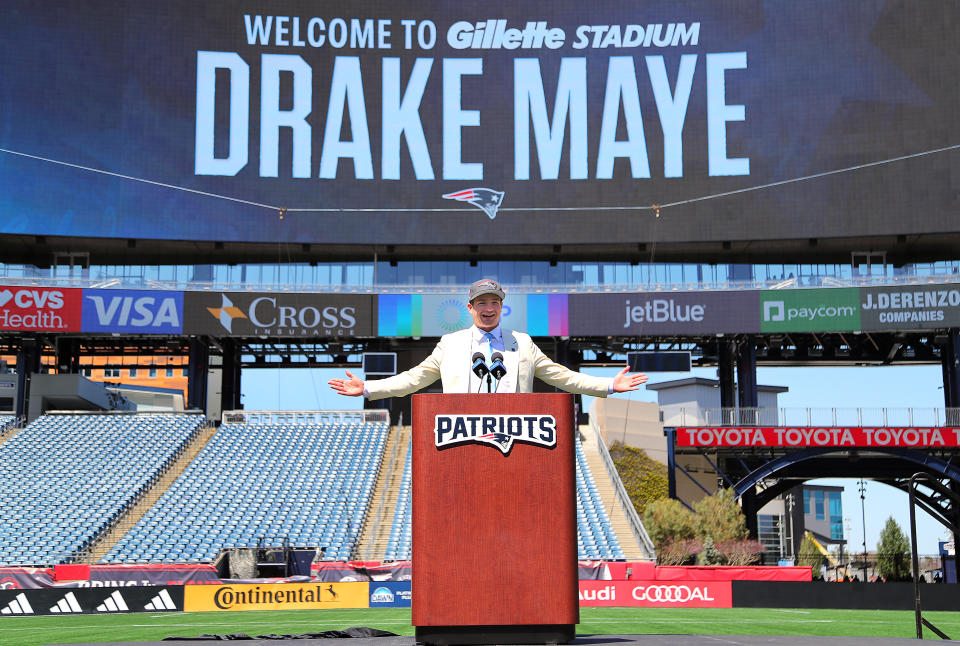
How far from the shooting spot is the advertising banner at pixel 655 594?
96.3 ft

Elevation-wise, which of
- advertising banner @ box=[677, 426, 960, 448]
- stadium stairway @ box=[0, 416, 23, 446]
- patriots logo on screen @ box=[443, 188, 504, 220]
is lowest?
advertising banner @ box=[677, 426, 960, 448]

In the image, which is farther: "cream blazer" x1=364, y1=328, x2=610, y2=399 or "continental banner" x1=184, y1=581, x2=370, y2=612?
"continental banner" x1=184, y1=581, x2=370, y2=612

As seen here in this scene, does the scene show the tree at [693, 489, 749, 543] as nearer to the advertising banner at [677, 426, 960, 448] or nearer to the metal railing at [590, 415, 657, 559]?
the metal railing at [590, 415, 657, 559]

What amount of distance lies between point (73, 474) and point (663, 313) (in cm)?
2566

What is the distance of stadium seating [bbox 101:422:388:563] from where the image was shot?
117 ft

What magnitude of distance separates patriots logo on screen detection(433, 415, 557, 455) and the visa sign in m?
42.9

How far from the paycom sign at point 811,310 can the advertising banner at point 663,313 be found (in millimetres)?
716

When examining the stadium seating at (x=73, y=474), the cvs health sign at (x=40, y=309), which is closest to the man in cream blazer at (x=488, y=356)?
the stadium seating at (x=73, y=474)

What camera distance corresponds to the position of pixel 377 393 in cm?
805

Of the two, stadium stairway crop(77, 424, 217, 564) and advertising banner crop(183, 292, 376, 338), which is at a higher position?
advertising banner crop(183, 292, 376, 338)

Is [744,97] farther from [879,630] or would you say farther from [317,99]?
[879,630]

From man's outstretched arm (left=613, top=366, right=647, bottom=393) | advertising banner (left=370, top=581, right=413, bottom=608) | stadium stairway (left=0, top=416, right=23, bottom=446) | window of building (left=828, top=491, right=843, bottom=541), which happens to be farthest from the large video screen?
window of building (left=828, top=491, right=843, bottom=541)

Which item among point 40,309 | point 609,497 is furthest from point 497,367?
point 40,309

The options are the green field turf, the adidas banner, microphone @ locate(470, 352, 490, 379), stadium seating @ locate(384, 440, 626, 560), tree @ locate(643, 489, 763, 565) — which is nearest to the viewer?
microphone @ locate(470, 352, 490, 379)
